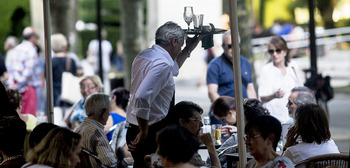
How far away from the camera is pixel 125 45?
16.0 m

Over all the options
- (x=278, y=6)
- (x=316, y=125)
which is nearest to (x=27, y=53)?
(x=316, y=125)

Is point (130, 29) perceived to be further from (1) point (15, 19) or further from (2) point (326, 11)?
(2) point (326, 11)

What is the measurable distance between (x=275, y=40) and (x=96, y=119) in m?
3.11

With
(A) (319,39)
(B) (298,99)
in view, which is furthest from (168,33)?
(A) (319,39)

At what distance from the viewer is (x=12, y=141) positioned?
4.88 meters

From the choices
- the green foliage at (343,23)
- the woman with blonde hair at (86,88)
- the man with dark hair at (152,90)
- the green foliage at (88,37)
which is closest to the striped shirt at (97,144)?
the man with dark hair at (152,90)

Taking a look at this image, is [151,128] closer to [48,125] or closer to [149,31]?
[48,125]

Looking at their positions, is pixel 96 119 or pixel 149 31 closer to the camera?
pixel 96 119

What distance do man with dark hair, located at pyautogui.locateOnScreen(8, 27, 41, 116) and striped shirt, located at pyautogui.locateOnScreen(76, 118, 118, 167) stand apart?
567 centimetres

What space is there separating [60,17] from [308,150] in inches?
678

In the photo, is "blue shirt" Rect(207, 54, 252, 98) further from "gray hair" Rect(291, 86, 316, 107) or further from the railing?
the railing

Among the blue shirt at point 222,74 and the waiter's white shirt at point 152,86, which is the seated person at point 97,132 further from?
the blue shirt at point 222,74

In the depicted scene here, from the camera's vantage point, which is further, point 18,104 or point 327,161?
point 18,104

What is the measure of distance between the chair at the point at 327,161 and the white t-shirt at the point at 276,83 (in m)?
3.19
